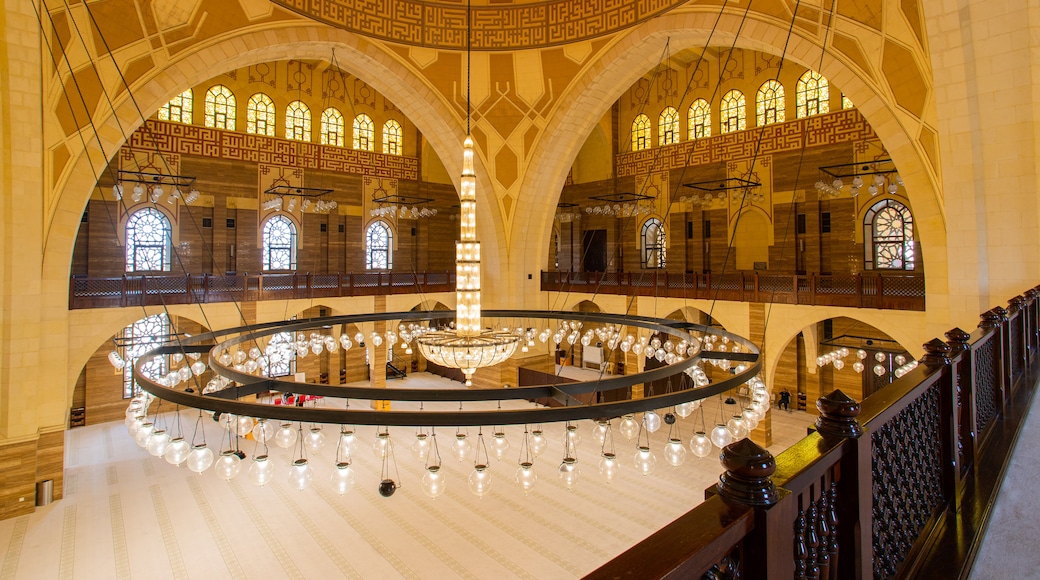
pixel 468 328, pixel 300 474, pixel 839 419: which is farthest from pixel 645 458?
pixel 839 419

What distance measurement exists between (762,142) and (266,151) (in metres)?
12.7

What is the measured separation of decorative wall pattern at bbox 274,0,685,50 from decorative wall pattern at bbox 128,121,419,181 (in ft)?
17.1

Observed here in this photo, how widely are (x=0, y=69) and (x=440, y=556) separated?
838 centimetres

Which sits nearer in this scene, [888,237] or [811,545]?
[811,545]

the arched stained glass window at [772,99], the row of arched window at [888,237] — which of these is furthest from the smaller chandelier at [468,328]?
the arched stained glass window at [772,99]

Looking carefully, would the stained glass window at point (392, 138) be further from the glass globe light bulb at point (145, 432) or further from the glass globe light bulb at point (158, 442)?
the glass globe light bulb at point (158, 442)

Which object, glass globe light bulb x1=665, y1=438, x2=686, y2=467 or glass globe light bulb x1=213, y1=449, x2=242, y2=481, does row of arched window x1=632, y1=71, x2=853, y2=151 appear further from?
glass globe light bulb x1=213, y1=449, x2=242, y2=481

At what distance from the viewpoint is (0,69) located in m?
6.97

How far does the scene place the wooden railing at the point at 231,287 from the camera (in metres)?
9.30

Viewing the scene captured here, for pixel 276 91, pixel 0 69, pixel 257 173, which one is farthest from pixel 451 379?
pixel 0 69

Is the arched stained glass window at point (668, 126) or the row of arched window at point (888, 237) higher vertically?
the arched stained glass window at point (668, 126)

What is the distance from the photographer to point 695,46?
10.8 meters

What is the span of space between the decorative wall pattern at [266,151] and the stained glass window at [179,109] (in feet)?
0.48

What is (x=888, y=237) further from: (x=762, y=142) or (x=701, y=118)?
(x=701, y=118)
